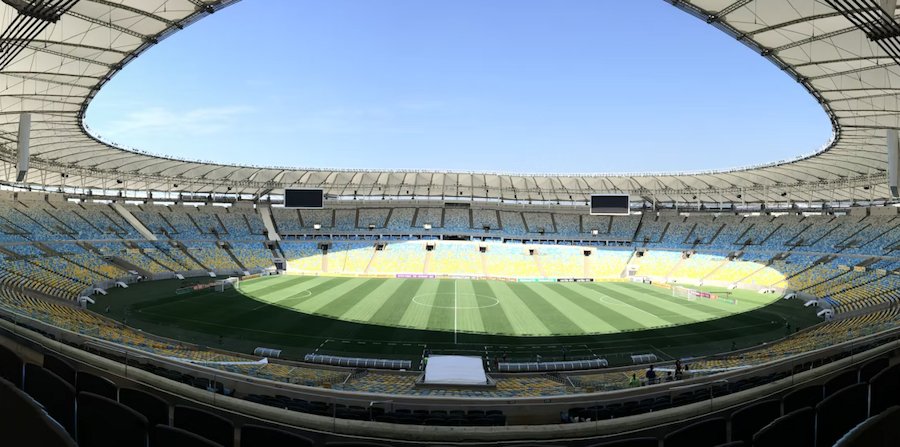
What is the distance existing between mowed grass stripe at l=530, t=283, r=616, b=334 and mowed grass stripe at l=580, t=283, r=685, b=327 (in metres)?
2.71

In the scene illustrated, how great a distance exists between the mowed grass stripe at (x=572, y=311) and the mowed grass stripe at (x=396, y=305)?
407 inches

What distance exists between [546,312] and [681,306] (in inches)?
418

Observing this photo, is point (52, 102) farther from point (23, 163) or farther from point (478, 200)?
point (478, 200)

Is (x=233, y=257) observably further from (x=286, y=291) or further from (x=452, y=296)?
(x=452, y=296)

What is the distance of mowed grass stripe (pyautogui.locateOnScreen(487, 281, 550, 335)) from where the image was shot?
28.0 meters

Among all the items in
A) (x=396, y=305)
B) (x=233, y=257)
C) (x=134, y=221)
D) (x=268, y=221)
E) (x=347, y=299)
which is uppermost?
(x=268, y=221)

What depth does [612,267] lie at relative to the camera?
55312 millimetres

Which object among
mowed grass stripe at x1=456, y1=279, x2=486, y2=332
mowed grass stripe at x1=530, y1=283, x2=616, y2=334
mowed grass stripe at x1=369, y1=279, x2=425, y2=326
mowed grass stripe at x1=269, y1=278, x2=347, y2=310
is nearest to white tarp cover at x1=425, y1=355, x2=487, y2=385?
mowed grass stripe at x1=456, y1=279, x2=486, y2=332

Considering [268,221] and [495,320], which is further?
[268,221]

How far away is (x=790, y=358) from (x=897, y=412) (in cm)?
1173

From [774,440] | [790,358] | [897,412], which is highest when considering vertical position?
[897,412]

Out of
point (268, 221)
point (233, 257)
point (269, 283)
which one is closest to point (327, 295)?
point (269, 283)

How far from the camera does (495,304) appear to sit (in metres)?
36.3

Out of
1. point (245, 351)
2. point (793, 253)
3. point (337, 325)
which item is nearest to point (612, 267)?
point (793, 253)
